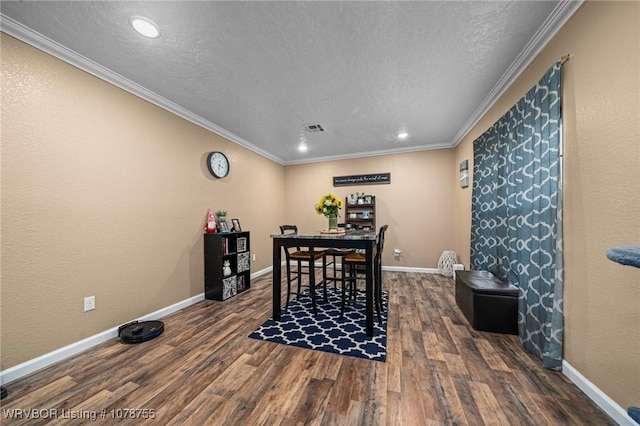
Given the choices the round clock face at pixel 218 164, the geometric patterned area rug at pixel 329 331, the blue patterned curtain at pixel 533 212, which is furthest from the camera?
the round clock face at pixel 218 164

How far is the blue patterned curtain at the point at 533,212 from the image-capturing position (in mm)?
1654

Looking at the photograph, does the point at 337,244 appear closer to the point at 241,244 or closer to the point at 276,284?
the point at 276,284

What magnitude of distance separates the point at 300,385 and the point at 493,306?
2002 millimetres

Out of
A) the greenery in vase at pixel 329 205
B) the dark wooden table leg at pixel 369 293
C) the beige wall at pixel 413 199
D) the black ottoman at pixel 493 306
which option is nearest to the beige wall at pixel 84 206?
the greenery in vase at pixel 329 205

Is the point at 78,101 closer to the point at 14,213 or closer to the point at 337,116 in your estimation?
the point at 14,213

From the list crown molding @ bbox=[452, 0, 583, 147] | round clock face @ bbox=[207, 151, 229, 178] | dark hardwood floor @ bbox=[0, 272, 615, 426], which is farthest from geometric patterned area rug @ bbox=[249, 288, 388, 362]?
crown molding @ bbox=[452, 0, 583, 147]

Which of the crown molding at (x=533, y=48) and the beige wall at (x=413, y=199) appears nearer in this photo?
the crown molding at (x=533, y=48)

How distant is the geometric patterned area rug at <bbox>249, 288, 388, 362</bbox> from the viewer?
2.01 metres

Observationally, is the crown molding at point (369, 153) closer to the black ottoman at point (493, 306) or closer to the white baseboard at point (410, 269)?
the white baseboard at point (410, 269)

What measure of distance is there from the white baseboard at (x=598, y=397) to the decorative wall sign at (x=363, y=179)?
12.6ft

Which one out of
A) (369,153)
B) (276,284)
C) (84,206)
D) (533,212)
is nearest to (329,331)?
(276,284)

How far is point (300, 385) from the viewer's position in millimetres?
1566

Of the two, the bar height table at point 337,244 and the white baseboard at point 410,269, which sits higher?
the bar height table at point 337,244

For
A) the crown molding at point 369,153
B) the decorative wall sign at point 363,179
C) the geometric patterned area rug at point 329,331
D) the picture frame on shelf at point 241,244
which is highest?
the crown molding at point 369,153
